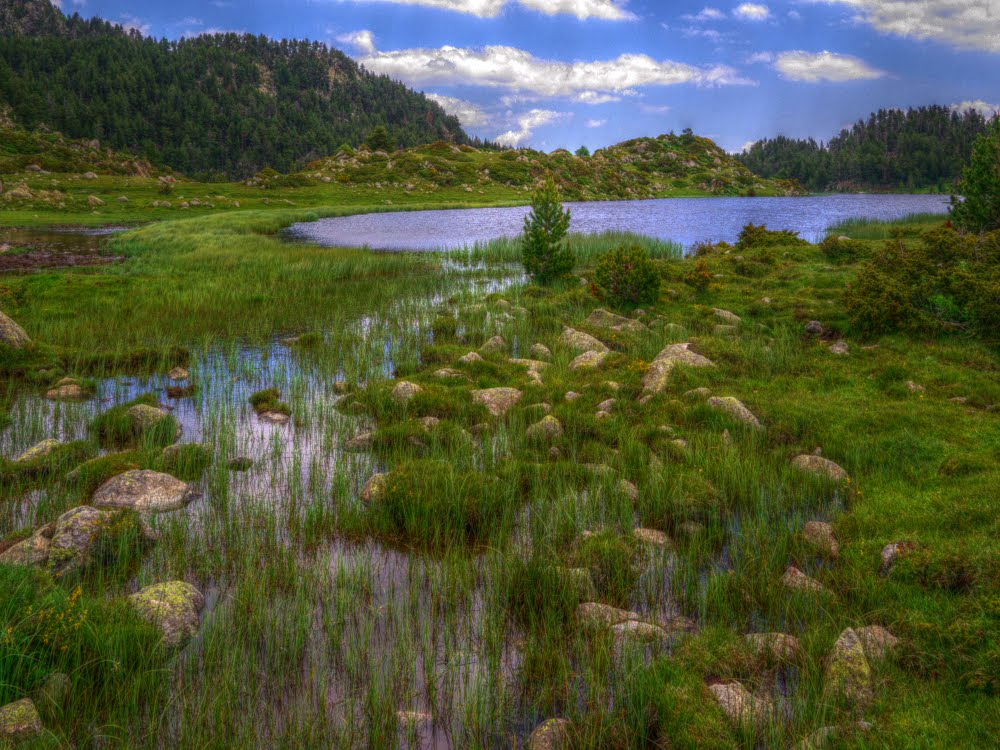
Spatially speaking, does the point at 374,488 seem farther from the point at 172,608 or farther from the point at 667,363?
the point at 667,363

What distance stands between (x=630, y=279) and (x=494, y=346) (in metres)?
6.95

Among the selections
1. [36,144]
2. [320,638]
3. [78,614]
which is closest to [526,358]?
[320,638]

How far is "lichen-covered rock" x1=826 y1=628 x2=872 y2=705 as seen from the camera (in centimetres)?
517

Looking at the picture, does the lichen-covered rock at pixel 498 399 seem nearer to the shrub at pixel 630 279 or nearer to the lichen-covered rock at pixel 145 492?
the lichen-covered rock at pixel 145 492

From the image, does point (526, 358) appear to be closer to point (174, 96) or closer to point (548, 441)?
point (548, 441)

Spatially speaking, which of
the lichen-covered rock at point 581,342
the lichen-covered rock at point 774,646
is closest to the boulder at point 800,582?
the lichen-covered rock at point 774,646

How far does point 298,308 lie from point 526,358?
1185 cm

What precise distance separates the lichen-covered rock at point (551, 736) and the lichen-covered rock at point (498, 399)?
26.7ft

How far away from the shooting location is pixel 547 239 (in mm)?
27781

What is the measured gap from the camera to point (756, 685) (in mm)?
5504

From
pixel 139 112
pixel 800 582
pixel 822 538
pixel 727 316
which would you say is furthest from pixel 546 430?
pixel 139 112

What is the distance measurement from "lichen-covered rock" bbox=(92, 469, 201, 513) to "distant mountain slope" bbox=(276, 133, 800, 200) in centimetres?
9342

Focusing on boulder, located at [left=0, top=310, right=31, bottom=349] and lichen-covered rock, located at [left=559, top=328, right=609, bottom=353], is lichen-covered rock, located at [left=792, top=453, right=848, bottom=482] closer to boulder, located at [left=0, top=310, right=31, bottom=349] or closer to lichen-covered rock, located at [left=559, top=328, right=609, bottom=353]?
lichen-covered rock, located at [left=559, top=328, right=609, bottom=353]

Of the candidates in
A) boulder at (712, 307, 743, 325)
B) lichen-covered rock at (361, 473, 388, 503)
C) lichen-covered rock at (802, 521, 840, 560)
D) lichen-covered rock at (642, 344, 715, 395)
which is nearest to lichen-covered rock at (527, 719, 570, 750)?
lichen-covered rock at (802, 521, 840, 560)
